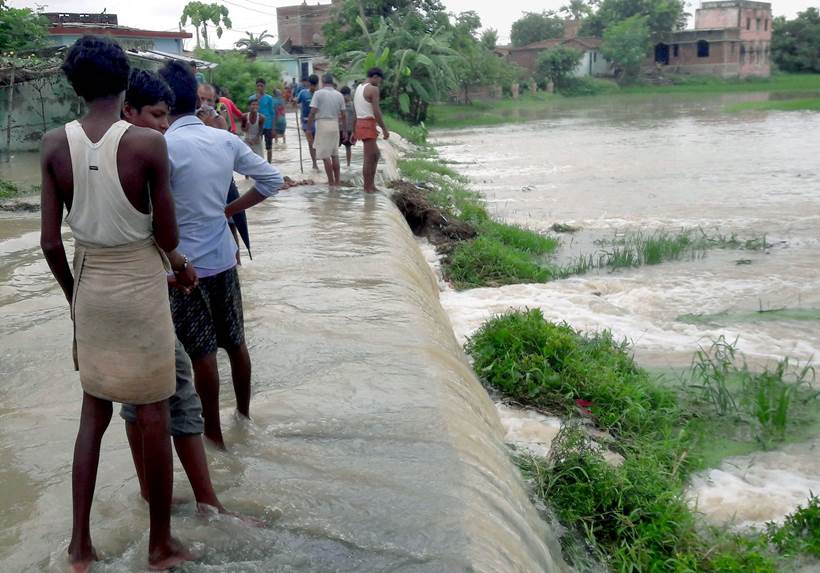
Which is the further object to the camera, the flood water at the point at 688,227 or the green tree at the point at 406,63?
the green tree at the point at 406,63

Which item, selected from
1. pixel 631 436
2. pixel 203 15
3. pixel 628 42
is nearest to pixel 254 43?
pixel 203 15

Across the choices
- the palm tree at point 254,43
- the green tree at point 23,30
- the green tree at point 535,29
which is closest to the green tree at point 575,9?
the green tree at point 535,29

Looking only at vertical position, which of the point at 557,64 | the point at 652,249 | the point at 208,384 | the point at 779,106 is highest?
the point at 557,64

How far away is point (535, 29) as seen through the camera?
268 feet

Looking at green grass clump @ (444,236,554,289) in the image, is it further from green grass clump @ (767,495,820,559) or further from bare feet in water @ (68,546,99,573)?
bare feet in water @ (68,546,99,573)

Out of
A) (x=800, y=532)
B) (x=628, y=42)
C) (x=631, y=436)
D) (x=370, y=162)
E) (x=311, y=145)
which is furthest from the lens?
(x=628, y=42)

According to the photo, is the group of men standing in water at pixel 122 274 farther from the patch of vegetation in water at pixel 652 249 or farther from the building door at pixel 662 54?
the building door at pixel 662 54

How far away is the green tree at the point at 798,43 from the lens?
6806 centimetres

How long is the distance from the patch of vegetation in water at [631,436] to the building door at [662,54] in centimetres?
6769

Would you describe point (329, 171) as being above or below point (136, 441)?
above

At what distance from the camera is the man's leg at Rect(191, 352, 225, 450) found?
345cm

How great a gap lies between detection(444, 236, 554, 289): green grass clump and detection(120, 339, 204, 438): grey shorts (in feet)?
23.0

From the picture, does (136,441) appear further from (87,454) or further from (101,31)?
(101,31)

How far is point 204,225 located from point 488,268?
6.93 meters
